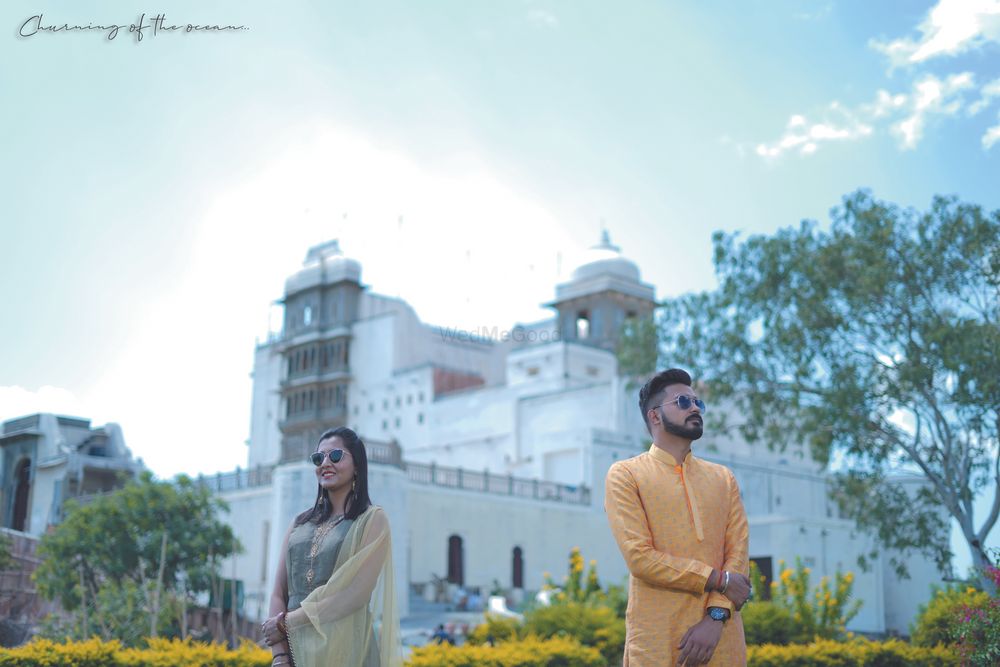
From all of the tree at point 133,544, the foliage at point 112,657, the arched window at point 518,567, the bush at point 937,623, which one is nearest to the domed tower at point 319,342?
the arched window at point 518,567

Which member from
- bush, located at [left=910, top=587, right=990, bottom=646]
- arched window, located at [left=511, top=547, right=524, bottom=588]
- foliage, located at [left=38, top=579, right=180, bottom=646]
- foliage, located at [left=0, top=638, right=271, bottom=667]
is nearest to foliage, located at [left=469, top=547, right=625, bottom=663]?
bush, located at [left=910, top=587, right=990, bottom=646]

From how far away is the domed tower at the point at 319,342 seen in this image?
170 ft

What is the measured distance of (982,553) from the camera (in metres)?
19.2

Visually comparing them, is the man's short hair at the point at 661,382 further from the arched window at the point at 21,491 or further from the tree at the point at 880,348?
the arched window at the point at 21,491

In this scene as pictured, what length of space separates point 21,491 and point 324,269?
1943 cm

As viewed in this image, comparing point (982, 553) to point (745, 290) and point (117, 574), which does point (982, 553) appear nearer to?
point (745, 290)

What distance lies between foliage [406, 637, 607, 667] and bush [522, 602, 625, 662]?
140 cm

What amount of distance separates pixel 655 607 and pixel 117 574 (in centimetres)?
2177

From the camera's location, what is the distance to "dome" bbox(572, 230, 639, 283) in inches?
1911

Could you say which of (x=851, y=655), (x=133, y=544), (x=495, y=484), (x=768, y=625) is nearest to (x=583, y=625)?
(x=768, y=625)

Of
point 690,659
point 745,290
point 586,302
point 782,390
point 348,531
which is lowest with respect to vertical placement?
point 690,659

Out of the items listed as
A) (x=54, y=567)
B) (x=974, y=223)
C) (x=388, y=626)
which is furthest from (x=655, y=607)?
(x=54, y=567)

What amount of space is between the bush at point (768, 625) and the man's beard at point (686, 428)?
31.1ft

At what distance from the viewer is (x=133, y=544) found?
24.3 m
